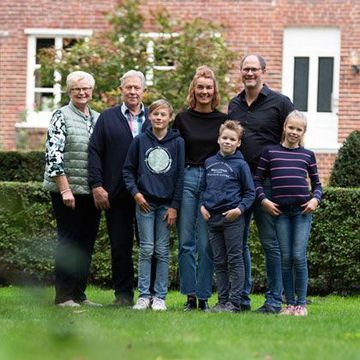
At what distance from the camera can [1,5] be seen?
17328 millimetres

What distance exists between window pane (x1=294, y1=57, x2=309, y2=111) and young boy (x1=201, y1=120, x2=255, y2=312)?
1062 cm

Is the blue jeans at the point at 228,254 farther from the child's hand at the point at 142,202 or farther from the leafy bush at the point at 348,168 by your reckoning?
the leafy bush at the point at 348,168

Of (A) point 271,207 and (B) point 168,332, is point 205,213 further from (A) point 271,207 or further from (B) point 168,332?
(B) point 168,332

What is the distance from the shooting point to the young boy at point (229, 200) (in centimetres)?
648

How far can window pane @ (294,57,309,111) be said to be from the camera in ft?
56.0

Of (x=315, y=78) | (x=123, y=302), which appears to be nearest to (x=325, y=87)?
(x=315, y=78)

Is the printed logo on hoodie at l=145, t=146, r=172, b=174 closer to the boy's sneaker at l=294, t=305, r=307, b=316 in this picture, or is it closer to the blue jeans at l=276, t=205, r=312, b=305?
the blue jeans at l=276, t=205, r=312, b=305

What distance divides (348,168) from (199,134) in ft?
18.7

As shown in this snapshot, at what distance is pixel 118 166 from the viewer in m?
6.91

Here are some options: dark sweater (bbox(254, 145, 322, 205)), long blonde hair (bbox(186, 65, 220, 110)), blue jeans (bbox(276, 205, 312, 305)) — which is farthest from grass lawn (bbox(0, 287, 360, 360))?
long blonde hair (bbox(186, 65, 220, 110))

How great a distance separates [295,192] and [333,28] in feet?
36.0

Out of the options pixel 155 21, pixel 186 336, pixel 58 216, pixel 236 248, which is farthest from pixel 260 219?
pixel 155 21

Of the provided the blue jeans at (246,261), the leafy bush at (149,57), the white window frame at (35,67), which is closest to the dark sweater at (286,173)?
the blue jeans at (246,261)

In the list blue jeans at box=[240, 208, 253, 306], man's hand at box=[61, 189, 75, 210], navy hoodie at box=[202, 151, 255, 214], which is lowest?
blue jeans at box=[240, 208, 253, 306]
